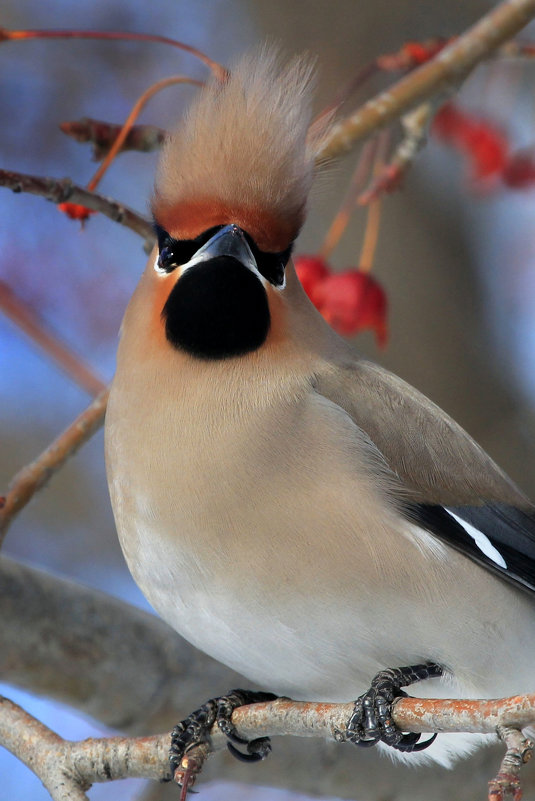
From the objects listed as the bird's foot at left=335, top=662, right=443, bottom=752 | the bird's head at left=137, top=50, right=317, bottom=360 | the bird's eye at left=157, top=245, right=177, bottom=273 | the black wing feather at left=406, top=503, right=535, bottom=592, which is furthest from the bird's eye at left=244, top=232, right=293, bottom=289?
the bird's foot at left=335, top=662, right=443, bottom=752

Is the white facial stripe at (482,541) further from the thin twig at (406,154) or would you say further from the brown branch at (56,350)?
the brown branch at (56,350)

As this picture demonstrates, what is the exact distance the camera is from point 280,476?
114 inches

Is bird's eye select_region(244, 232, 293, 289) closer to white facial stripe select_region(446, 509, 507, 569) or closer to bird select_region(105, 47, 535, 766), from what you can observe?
bird select_region(105, 47, 535, 766)

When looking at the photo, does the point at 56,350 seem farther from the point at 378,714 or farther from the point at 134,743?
the point at 378,714

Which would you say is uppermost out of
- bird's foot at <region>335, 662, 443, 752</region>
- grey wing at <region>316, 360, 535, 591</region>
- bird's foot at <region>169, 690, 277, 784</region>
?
grey wing at <region>316, 360, 535, 591</region>

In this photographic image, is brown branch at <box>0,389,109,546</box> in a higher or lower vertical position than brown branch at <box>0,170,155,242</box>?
lower

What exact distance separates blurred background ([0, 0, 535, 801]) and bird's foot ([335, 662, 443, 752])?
223 cm

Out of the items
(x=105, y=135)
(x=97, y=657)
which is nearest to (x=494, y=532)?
Result: (x=97, y=657)

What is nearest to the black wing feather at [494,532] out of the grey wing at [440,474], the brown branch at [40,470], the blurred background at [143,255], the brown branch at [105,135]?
the grey wing at [440,474]

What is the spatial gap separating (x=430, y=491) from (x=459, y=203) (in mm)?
2782

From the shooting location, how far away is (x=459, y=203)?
18.4ft

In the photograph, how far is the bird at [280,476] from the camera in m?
2.85

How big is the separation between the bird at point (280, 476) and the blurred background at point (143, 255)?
196 cm

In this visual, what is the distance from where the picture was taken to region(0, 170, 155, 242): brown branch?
117 inches
